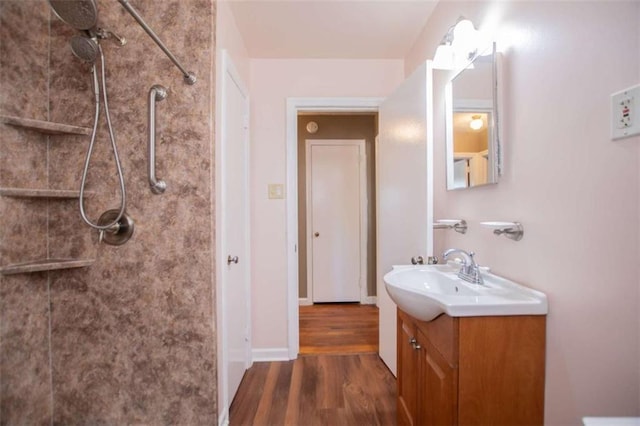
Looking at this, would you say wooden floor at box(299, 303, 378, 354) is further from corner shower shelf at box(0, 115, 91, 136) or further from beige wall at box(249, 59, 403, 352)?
corner shower shelf at box(0, 115, 91, 136)

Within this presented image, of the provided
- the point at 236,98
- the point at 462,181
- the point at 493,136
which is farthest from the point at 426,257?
the point at 236,98

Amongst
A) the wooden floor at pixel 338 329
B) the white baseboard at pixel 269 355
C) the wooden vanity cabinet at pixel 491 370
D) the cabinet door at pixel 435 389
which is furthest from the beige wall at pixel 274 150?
the wooden vanity cabinet at pixel 491 370

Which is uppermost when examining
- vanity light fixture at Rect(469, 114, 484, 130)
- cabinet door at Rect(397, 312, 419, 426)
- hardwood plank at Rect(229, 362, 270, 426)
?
vanity light fixture at Rect(469, 114, 484, 130)

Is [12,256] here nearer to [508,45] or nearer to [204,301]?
[204,301]

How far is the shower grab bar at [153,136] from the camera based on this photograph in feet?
4.20

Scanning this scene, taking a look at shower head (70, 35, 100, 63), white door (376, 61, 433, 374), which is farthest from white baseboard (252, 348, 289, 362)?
shower head (70, 35, 100, 63)

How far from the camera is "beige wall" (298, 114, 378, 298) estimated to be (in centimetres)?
346

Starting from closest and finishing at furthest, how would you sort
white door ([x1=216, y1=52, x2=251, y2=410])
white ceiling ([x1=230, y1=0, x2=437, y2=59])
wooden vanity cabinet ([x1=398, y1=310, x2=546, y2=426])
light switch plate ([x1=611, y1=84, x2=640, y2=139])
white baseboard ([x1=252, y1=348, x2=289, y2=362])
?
light switch plate ([x1=611, y1=84, x2=640, y2=139]), wooden vanity cabinet ([x1=398, y1=310, x2=546, y2=426]), white door ([x1=216, y1=52, x2=251, y2=410]), white ceiling ([x1=230, y1=0, x2=437, y2=59]), white baseboard ([x1=252, y1=348, x2=289, y2=362])

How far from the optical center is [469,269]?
1.21 m

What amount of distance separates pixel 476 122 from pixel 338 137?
2287 millimetres

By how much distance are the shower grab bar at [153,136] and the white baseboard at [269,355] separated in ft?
5.04

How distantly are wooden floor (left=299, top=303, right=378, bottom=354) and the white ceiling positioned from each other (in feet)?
7.94

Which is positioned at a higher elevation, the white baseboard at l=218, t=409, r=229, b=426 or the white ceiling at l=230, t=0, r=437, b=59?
the white ceiling at l=230, t=0, r=437, b=59

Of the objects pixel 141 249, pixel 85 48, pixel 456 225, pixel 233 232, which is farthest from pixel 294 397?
pixel 85 48
